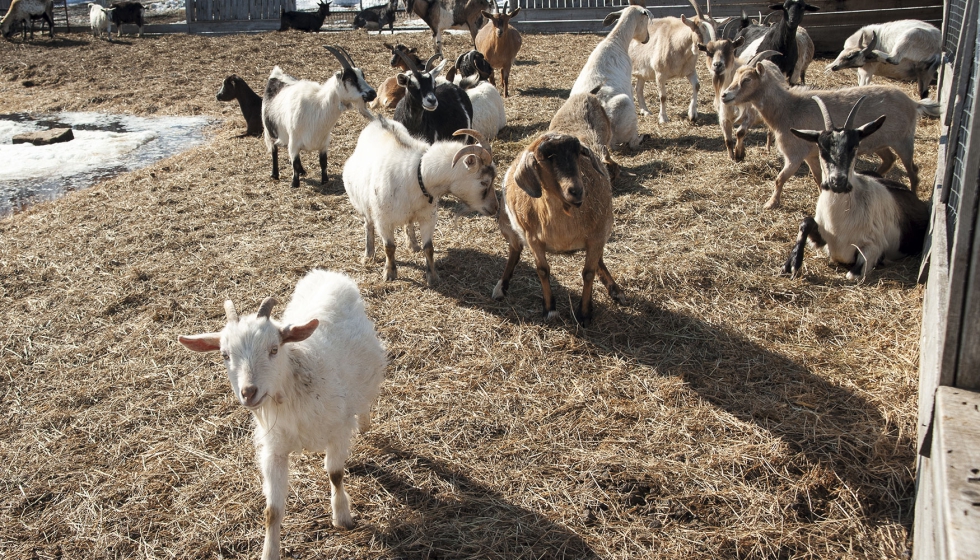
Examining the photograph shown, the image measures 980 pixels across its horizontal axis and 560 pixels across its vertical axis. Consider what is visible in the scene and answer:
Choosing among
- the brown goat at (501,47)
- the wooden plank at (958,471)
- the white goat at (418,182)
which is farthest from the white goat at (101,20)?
the wooden plank at (958,471)

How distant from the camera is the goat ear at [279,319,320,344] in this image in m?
2.92

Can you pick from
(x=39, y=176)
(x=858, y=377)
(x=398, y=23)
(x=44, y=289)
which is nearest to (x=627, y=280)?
(x=858, y=377)

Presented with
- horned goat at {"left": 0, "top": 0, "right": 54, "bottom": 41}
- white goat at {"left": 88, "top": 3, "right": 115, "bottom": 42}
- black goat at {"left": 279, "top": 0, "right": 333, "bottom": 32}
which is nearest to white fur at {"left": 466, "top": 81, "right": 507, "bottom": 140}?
black goat at {"left": 279, "top": 0, "right": 333, "bottom": 32}

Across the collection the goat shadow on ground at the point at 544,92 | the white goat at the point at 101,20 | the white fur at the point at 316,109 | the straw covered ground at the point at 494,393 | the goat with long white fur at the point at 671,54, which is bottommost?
the straw covered ground at the point at 494,393

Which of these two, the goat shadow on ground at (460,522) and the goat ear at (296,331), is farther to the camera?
the goat shadow on ground at (460,522)

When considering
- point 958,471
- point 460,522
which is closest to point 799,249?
point 958,471

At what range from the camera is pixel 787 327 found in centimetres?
461

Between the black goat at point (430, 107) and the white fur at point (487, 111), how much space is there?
0.58 m

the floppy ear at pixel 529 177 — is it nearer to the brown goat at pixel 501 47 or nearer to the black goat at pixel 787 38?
the black goat at pixel 787 38

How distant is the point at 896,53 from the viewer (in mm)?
10461

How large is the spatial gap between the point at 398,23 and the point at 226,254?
1842 cm

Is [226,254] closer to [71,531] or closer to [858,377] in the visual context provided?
[71,531]

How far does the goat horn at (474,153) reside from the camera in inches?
206

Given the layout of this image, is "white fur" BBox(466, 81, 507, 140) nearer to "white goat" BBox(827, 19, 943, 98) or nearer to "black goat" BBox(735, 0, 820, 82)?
"black goat" BBox(735, 0, 820, 82)
